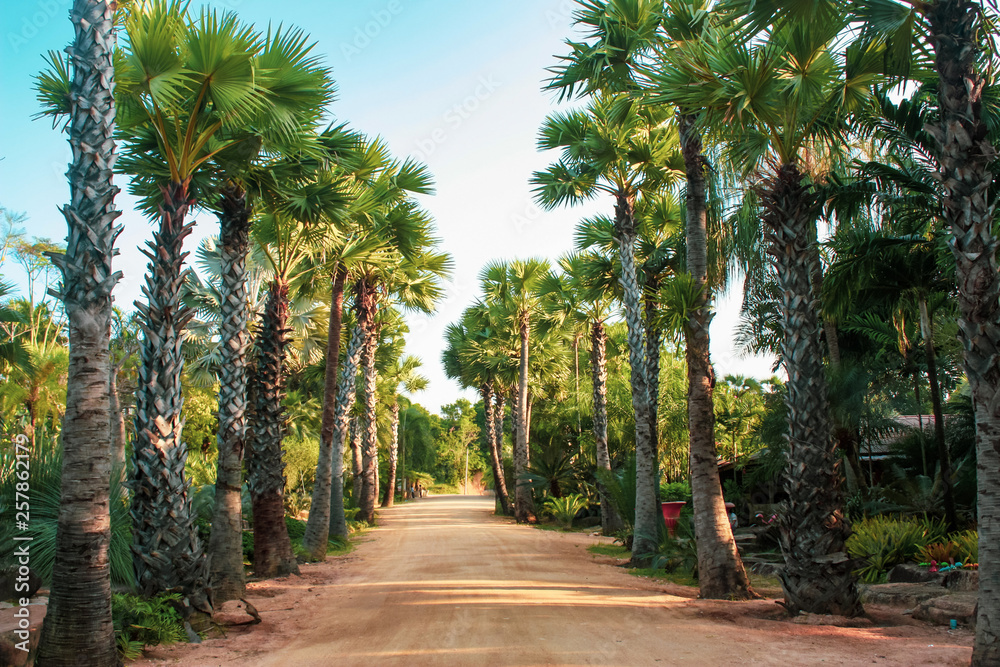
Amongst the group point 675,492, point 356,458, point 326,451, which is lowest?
point 675,492

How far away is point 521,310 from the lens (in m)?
27.7

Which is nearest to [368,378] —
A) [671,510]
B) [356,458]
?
[356,458]

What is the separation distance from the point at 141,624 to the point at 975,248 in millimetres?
8206

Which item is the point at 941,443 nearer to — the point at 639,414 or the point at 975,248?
the point at 639,414

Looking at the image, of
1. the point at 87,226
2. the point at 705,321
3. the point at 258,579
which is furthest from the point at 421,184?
the point at 87,226

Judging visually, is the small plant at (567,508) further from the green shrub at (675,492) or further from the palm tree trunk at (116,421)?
the palm tree trunk at (116,421)

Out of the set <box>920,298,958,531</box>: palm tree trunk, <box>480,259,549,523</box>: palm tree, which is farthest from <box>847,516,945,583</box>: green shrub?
<box>480,259,549,523</box>: palm tree

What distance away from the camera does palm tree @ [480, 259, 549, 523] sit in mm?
26203

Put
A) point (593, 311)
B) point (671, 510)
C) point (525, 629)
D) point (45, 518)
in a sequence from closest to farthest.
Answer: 1. point (525, 629)
2. point (45, 518)
3. point (671, 510)
4. point (593, 311)

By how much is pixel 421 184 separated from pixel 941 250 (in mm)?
10174

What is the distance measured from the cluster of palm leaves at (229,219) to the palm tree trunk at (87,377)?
0.14 m

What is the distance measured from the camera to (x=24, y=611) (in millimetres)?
5469

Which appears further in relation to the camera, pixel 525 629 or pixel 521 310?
pixel 521 310

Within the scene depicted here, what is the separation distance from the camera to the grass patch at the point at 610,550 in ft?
48.5
